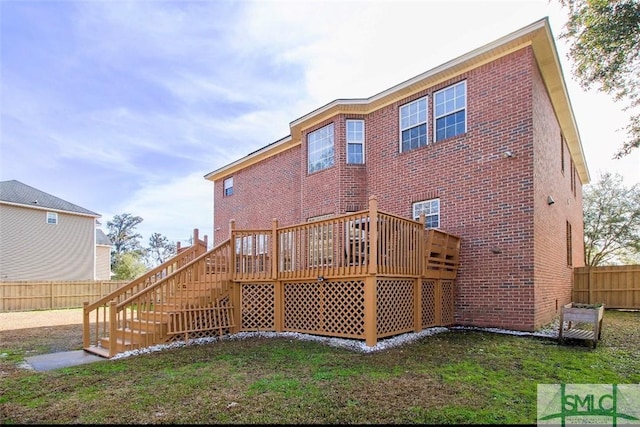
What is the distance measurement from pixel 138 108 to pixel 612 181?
26332 mm

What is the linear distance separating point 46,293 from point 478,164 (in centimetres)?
2070

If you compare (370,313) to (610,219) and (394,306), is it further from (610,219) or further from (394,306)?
(610,219)

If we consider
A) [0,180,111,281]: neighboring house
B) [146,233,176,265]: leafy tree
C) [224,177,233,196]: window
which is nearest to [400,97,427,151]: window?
[224,177,233,196]: window

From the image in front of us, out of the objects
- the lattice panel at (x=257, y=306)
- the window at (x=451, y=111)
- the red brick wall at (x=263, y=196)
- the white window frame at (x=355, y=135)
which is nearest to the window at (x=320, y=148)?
the white window frame at (x=355, y=135)

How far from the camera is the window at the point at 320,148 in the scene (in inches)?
486

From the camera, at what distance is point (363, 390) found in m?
4.50

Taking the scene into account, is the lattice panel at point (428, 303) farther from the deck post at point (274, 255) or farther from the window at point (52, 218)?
the window at point (52, 218)

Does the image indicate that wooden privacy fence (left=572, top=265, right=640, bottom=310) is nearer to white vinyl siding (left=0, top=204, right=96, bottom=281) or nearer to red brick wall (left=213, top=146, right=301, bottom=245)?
red brick wall (left=213, top=146, right=301, bottom=245)

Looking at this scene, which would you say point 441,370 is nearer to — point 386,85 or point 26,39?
point 386,85

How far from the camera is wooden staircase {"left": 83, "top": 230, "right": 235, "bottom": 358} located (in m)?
7.36

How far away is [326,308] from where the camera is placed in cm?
806

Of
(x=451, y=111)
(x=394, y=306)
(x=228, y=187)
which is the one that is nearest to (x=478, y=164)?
(x=451, y=111)

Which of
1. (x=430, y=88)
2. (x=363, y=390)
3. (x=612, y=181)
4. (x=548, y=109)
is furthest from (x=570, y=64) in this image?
(x=612, y=181)

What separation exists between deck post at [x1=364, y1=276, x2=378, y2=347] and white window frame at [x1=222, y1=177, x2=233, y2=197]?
12.4 meters
